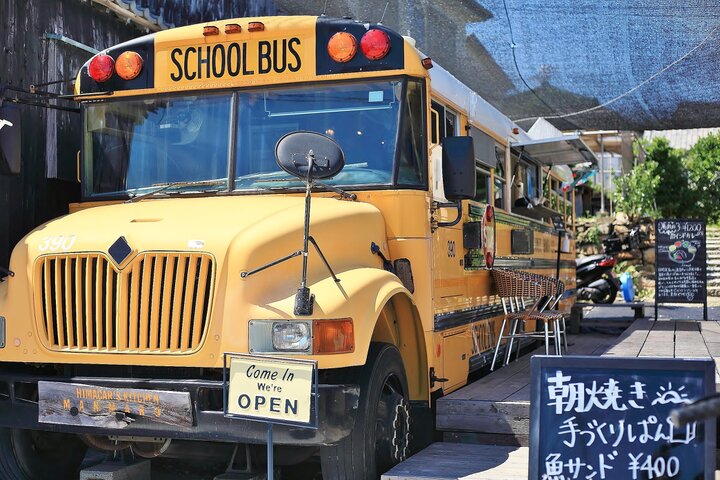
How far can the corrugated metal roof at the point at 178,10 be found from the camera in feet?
24.1

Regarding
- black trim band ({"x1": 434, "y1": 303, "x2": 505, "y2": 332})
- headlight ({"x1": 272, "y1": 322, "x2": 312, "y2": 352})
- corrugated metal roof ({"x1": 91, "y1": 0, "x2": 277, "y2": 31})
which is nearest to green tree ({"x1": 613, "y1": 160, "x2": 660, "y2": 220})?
corrugated metal roof ({"x1": 91, "y1": 0, "x2": 277, "y2": 31})

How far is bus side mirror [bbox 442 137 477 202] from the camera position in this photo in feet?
16.4

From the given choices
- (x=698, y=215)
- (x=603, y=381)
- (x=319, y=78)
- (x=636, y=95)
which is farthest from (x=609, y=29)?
(x=698, y=215)

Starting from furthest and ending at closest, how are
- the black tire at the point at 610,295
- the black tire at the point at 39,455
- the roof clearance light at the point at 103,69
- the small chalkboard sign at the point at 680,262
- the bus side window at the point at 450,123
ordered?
the black tire at the point at 610,295 < the small chalkboard sign at the point at 680,262 < the bus side window at the point at 450,123 < the roof clearance light at the point at 103,69 < the black tire at the point at 39,455

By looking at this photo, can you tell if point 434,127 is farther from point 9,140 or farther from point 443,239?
point 9,140

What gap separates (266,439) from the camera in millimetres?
3928

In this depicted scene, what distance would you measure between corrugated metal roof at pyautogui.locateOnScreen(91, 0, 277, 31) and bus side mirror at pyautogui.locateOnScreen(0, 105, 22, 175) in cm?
240

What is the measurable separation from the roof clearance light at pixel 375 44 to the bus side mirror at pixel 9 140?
1.83 meters

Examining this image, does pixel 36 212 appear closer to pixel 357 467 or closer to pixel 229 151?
pixel 229 151

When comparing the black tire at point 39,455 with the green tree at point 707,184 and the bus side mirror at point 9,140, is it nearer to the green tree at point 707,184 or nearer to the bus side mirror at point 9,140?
the bus side mirror at point 9,140

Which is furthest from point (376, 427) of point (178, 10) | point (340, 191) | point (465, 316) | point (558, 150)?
point (178, 10)

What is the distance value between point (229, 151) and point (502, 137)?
113 inches

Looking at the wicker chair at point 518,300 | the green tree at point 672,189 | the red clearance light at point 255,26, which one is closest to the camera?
the red clearance light at point 255,26

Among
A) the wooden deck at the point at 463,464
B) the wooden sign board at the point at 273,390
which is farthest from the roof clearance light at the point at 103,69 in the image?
the wooden deck at the point at 463,464
